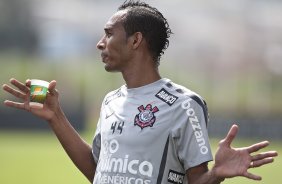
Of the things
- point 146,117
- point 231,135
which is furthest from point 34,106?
point 231,135

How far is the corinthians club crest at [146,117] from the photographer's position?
508cm

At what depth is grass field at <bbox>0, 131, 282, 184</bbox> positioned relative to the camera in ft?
50.1

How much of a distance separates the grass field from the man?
9.24 metres

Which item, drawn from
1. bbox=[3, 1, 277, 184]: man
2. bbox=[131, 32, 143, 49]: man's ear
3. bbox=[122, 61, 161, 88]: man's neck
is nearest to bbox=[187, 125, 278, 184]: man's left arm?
bbox=[3, 1, 277, 184]: man

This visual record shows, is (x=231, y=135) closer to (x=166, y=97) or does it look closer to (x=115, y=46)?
(x=166, y=97)

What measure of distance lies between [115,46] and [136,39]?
145mm

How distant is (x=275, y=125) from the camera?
A: 23.8m

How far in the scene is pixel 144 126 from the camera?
5.08m

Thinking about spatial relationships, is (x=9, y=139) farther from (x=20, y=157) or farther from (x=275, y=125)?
(x=275, y=125)

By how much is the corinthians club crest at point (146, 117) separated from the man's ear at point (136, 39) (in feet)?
1.39

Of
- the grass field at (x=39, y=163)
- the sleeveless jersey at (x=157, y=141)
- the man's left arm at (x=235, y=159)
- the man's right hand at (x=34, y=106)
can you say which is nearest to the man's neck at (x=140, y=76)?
the sleeveless jersey at (x=157, y=141)

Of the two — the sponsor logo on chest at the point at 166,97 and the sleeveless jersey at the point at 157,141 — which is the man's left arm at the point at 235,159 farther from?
the sponsor logo on chest at the point at 166,97

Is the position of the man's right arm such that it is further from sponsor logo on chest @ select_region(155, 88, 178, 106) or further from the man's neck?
sponsor logo on chest @ select_region(155, 88, 178, 106)

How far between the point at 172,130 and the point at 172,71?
67.9 feet
